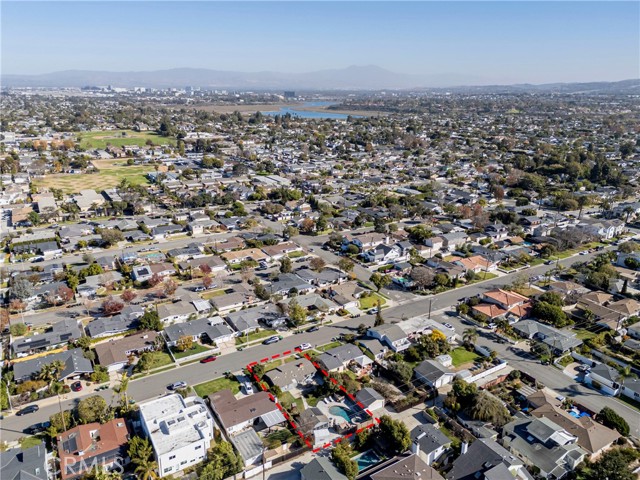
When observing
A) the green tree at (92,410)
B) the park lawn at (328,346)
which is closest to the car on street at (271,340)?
the park lawn at (328,346)

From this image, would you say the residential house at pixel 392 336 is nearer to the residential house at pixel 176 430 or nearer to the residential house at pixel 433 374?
the residential house at pixel 433 374

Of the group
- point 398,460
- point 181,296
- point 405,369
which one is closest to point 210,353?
point 181,296

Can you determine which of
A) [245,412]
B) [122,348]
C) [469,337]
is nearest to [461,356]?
[469,337]

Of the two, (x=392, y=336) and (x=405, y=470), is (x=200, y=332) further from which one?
(x=405, y=470)

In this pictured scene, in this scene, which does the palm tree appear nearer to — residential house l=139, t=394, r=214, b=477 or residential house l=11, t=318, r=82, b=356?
residential house l=139, t=394, r=214, b=477

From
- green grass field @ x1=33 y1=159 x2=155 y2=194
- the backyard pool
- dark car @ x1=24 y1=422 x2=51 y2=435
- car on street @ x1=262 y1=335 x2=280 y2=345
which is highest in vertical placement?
green grass field @ x1=33 y1=159 x2=155 y2=194

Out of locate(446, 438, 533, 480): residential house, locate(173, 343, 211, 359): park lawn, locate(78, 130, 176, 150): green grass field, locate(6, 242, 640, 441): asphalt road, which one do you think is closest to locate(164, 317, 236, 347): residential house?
locate(173, 343, 211, 359): park lawn
